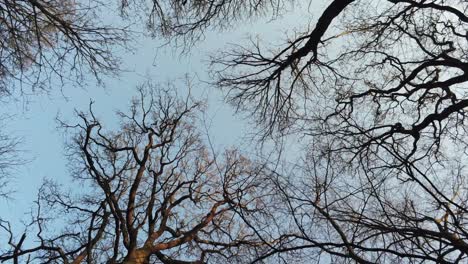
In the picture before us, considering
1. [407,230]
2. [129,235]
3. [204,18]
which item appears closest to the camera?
[407,230]

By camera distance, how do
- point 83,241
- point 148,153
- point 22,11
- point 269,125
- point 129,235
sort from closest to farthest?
point 22,11, point 269,125, point 129,235, point 83,241, point 148,153

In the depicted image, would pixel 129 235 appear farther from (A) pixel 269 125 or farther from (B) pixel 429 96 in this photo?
(B) pixel 429 96

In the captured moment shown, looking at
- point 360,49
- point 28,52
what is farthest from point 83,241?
point 360,49

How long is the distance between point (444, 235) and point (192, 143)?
30.1ft

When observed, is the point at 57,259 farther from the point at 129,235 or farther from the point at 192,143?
the point at 192,143

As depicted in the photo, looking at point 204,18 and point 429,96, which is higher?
point 204,18

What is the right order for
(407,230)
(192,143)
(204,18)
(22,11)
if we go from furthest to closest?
(192,143) → (204,18) → (22,11) → (407,230)

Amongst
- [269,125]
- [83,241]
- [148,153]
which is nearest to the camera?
[269,125]

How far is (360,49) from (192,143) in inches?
220

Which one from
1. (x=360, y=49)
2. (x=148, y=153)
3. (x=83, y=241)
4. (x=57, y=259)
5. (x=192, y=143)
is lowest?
(x=57, y=259)

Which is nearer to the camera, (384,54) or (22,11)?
(22,11)

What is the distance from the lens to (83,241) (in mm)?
9125

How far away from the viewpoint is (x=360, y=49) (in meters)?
6.72

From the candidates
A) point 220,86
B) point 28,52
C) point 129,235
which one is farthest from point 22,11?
point 129,235
